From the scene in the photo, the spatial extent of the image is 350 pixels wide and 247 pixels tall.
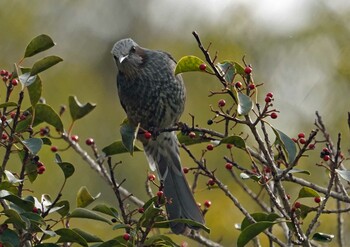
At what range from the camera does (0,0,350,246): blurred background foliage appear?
8.20 m

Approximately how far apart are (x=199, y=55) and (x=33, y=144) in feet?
23.7

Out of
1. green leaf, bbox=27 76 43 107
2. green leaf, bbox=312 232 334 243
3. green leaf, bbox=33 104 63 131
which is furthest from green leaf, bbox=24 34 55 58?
green leaf, bbox=312 232 334 243

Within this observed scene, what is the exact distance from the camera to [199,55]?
400 inches

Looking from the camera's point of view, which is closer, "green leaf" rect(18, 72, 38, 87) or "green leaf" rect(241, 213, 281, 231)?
"green leaf" rect(241, 213, 281, 231)

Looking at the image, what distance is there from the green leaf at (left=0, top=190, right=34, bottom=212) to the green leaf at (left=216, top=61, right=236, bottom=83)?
29.3 inches

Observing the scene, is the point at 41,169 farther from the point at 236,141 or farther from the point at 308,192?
the point at 308,192

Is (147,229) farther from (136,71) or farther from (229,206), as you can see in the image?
(229,206)

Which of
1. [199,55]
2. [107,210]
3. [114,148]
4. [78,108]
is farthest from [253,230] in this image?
[199,55]

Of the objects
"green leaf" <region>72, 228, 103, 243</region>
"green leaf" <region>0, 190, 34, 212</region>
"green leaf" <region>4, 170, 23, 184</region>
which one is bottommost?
"green leaf" <region>0, 190, 34, 212</region>

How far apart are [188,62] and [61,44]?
35.1 feet

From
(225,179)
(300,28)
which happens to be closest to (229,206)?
(225,179)

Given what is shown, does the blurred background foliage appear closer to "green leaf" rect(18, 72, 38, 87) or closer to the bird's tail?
the bird's tail

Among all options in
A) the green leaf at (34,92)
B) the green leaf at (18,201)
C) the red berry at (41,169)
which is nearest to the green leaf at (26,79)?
the green leaf at (34,92)

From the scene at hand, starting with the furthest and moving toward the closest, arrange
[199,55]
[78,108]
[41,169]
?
[199,55] < [78,108] < [41,169]
